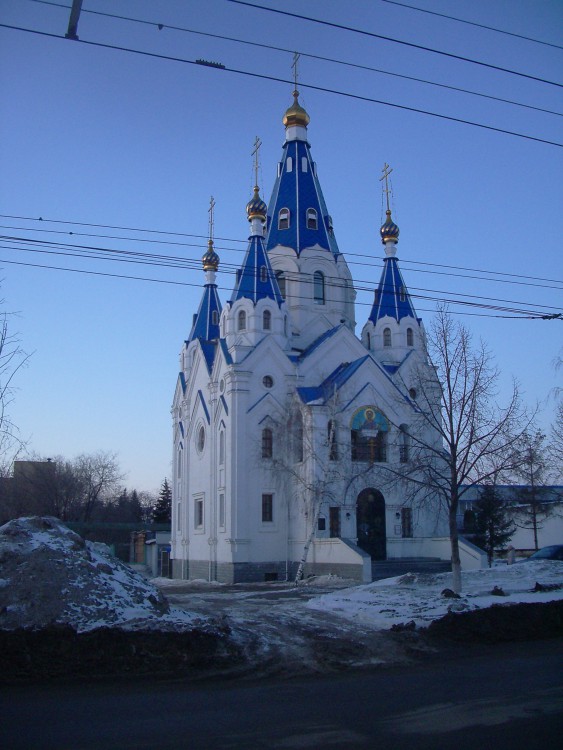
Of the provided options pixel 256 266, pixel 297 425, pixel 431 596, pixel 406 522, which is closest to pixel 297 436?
pixel 297 425

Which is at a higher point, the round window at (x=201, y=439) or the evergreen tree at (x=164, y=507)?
the round window at (x=201, y=439)

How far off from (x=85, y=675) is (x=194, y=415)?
1115 inches

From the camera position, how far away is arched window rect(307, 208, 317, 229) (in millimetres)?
38594

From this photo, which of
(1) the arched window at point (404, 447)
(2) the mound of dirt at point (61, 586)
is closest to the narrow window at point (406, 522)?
(1) the arched window at point (404, 447)

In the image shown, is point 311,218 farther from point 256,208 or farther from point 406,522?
point 406,522

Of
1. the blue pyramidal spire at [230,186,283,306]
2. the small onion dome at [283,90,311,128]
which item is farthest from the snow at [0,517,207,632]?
the small onion dome at [283,90,311,128]

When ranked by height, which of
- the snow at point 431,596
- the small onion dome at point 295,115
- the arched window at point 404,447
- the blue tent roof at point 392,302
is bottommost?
the snow at point 431,596

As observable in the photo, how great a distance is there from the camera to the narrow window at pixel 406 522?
32344 mm

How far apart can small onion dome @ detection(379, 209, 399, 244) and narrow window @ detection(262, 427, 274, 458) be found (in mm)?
12613

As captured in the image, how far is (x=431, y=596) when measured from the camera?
671 inches

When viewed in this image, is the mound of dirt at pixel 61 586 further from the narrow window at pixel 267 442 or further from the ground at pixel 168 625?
the narrow window at pixel 267 442

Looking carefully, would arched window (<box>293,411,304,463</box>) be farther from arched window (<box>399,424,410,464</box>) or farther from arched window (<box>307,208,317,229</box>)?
arched window (<box>307,208,317,229</box>)

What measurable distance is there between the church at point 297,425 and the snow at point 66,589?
592 inches

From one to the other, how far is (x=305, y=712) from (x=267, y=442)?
81.9 feet
